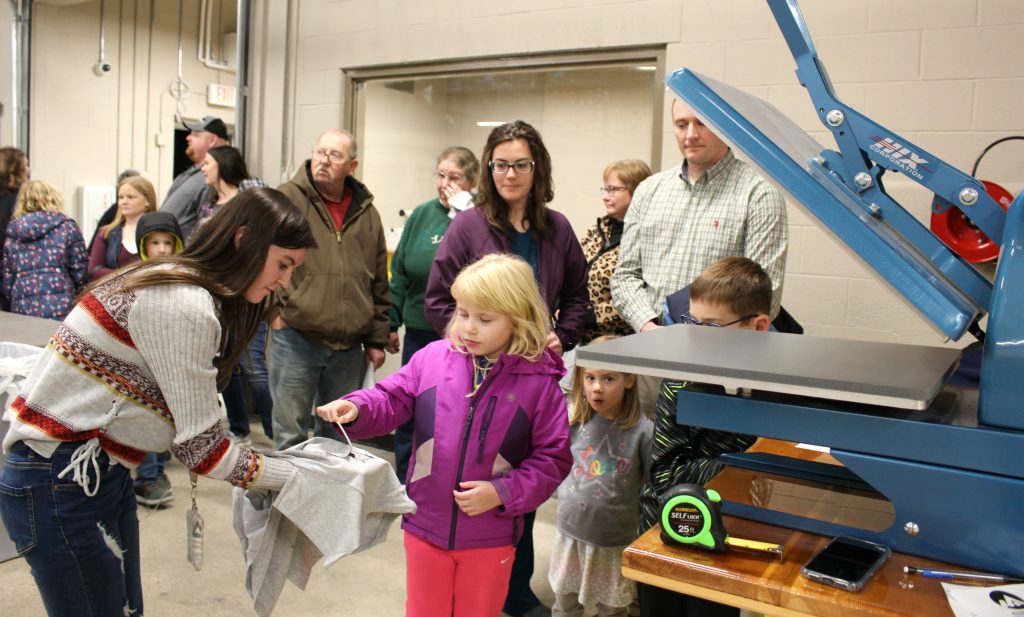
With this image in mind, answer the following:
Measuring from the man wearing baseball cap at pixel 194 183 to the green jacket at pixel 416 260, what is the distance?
50.1 inches

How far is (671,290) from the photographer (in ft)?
8.49

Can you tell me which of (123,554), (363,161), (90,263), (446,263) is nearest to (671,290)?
(446,263)

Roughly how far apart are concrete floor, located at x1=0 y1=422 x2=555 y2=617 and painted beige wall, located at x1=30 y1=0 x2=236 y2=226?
374cm

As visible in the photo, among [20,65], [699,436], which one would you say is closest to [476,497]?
[699,436]

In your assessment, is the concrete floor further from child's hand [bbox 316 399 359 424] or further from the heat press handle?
the heat press handle

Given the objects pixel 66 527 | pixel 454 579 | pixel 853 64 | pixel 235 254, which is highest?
pixel 853 64

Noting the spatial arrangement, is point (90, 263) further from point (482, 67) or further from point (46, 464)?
point (46, 464)

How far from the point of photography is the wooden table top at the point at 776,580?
1.11 metres

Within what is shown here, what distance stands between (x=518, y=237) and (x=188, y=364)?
1.30 meters

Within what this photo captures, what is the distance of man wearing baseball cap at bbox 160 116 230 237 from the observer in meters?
4.17

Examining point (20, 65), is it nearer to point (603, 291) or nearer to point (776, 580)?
point (603, 291)

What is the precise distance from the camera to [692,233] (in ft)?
8.46

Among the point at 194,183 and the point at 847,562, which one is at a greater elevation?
the point at 194,183

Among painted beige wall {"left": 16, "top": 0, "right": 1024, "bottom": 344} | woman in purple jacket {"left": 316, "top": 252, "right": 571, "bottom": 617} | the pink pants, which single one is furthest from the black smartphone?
painted beige wall {"left": 16, "top": 0, "right": 1024, "bottom": 344}
